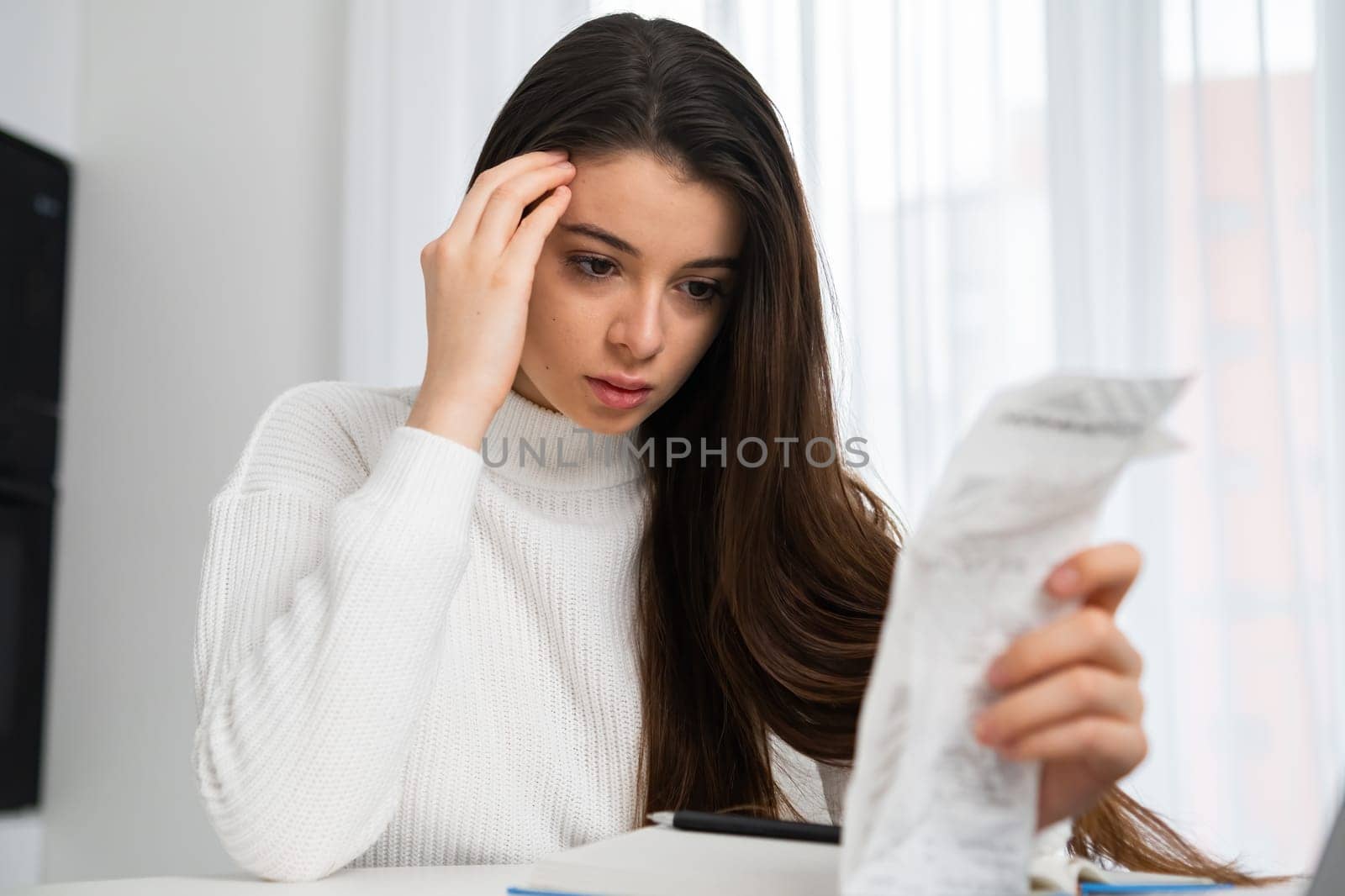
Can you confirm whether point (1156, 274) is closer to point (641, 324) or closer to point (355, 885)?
point (641, 324)

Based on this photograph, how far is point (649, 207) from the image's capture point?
1.05m

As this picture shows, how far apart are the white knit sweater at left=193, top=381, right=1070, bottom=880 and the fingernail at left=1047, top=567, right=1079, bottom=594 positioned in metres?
0.51

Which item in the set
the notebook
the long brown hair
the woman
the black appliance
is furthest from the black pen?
the black appliance

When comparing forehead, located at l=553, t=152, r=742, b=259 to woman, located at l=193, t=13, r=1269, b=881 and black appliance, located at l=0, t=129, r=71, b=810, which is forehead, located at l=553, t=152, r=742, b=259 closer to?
woman, located at l=193, t=13, r=1269, b=881

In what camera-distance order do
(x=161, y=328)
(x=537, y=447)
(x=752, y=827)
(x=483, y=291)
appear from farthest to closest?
1. (x=161, y=328)
2. (x=537, y=447)
3. (x=483, y=291)
4. (x=752, y=827)

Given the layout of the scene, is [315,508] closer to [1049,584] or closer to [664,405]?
[664,405]

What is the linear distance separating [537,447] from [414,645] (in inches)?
15.6

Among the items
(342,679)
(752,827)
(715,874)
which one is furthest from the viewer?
(342,679)

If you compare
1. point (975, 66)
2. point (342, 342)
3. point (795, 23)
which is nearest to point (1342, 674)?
point (975, 66)

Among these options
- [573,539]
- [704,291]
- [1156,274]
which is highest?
[1156,274]

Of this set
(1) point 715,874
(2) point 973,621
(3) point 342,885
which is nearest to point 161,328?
(3) point 342,885

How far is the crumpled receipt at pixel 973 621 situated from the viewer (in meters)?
0.45

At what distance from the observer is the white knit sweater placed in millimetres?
844

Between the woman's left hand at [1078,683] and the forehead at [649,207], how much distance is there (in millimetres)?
614
